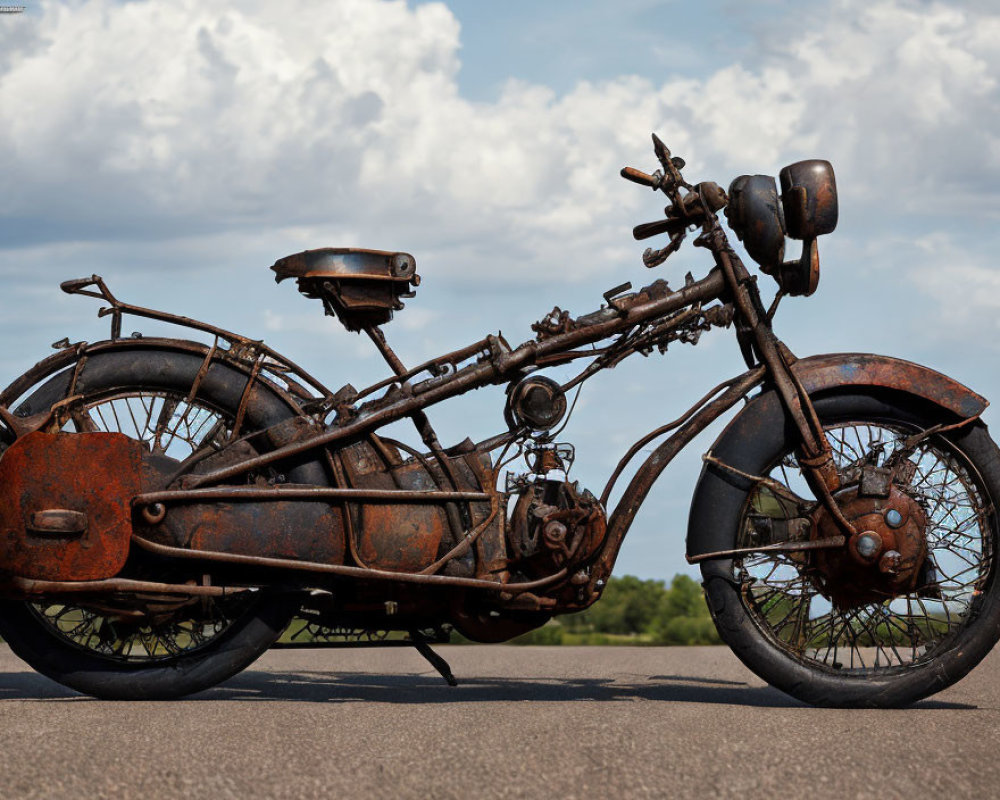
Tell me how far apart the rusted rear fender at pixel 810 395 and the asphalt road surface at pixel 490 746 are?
814 millimetres

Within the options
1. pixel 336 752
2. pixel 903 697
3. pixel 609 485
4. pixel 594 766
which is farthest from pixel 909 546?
pixel 336 752

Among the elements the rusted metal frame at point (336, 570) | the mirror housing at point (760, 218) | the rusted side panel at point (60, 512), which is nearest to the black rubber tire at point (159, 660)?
the rusted metal frame at point (336, 570)

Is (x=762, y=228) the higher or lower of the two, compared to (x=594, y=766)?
higher

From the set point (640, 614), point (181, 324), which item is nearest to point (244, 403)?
→ point (181, 324)

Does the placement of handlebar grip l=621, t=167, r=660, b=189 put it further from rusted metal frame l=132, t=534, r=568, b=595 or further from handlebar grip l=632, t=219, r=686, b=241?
rusted metal frame l=132, t=534, r=568, b=595

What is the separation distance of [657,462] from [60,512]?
2656 millimetres

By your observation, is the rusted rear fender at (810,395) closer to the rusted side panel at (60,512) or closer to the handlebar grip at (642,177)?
the handlebar grip at (642,177)

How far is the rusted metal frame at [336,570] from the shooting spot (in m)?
5.77

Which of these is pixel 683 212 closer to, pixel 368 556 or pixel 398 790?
pixel 368 556

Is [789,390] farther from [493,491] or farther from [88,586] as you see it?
[88,586]

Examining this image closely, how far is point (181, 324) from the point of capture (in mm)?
6234

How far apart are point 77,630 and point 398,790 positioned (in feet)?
9.47

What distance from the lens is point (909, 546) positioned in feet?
19.6

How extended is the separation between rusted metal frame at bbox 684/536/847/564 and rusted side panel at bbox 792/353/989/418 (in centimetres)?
69
